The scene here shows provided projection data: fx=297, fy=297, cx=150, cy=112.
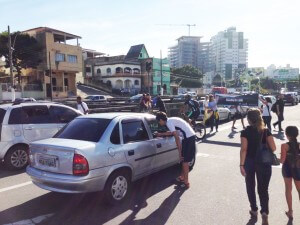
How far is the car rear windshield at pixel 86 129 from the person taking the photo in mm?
5043

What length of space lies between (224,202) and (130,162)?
176 cm

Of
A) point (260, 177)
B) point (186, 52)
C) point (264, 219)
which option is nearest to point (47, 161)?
point (260, 177)

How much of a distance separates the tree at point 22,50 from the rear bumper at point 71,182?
38162 millimetres

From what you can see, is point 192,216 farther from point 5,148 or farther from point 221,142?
point 221,142

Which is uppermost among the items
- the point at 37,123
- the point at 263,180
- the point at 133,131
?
the point at 133,131

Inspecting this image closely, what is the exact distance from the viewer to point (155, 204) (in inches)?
198

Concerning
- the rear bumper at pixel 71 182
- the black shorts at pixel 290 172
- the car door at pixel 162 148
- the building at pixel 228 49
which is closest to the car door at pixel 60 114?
the car door at pixel 162 148

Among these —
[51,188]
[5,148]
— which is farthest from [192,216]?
[5,148]

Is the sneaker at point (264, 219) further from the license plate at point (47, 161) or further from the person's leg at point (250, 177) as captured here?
the license plate at point (47, 161)

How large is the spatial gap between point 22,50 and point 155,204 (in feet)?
129

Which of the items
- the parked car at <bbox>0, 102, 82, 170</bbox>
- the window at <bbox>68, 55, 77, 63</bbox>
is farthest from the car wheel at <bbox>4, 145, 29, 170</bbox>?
the window at <bbox>68, 55, 77, 63</bbox>

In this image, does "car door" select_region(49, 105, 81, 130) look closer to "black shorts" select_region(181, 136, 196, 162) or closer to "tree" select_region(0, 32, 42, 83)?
"black shorts" select_region(181, 136, 196, 162)

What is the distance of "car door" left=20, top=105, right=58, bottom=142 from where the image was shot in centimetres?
746

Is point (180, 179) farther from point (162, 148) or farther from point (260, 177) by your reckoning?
point (260, 177)
